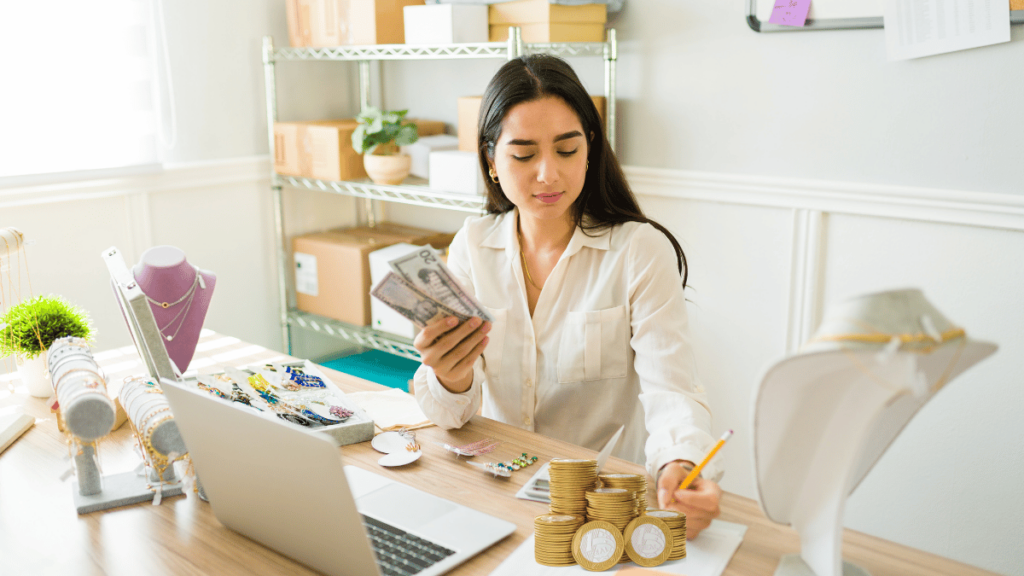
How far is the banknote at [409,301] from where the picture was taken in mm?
1023

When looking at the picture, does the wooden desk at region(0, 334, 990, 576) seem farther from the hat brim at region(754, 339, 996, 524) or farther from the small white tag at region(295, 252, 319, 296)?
the small white tag at region(295, 252, 319, 296)

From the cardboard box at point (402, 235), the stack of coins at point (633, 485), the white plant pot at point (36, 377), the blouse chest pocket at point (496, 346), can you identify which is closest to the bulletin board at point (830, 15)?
the blouse chest pocket at point (496, 346)

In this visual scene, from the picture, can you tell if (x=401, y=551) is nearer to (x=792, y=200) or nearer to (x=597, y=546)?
(x=597, y=546)

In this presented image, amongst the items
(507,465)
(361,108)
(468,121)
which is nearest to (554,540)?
(507,465)

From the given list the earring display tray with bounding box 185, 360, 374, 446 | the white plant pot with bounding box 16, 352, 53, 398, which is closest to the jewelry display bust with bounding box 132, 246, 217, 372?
the earring display tray with bounding box 185, 360, 374, 446

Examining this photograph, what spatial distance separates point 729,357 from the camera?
241 centimetres

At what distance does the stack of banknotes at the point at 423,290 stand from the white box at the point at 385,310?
1.63m

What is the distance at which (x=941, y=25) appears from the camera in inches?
74.0

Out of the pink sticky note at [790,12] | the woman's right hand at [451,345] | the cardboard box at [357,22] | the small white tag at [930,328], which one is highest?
the cardboard box at [357,22]

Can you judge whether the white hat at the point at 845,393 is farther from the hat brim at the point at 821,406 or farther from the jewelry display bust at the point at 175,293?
the jewelry display bust at the point at 175,293

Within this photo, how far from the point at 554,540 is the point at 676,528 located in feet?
0.49

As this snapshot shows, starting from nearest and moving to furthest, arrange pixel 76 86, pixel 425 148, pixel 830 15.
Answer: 1. pixel 830 15
2. pixel 76 86
3. pixel 425 148

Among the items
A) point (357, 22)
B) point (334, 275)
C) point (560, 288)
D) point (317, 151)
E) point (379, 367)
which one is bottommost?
point (379, 367)

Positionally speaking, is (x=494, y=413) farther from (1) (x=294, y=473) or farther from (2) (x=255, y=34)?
(2) (x=255, y=34)
